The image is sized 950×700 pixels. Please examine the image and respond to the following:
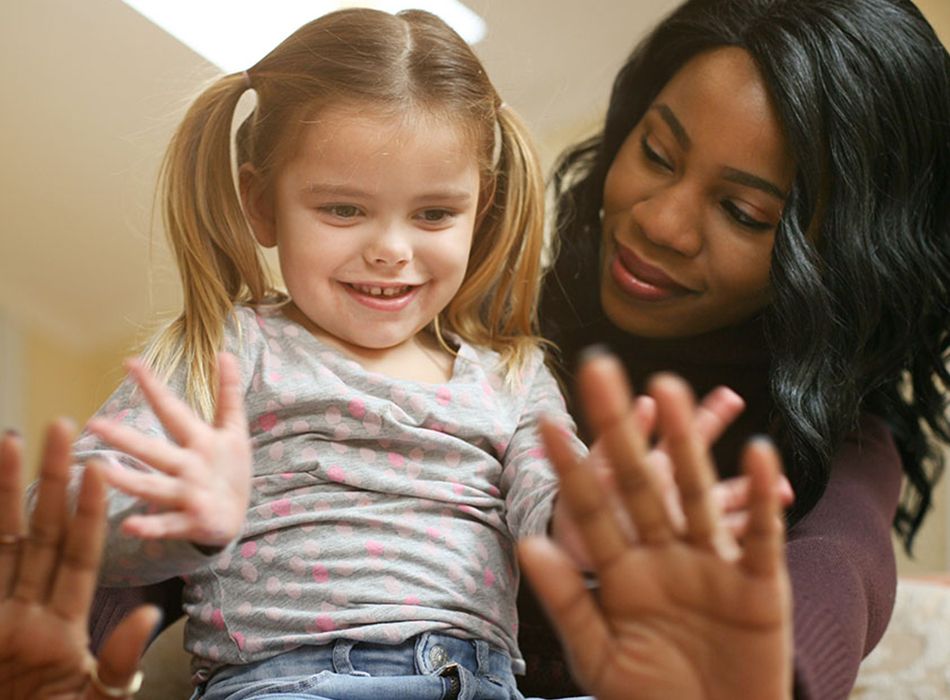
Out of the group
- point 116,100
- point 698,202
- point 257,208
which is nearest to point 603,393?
point 257,208

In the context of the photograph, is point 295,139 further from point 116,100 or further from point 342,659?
point 116,100

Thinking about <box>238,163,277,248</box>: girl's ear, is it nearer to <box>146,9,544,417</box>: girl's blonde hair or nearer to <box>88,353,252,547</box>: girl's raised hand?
<box>146,9,544,417</box>: girl's blonde hair

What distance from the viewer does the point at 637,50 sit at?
1542 millimetres

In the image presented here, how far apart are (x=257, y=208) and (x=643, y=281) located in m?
0.50

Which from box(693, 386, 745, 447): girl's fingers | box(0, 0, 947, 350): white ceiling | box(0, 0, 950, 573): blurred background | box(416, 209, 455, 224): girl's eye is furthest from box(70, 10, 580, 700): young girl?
box(0, 0, 947, 350): white ceiling

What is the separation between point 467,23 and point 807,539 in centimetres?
111

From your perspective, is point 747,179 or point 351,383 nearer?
point 351,383

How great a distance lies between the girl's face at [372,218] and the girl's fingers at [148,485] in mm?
355

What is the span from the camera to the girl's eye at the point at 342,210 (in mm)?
1064

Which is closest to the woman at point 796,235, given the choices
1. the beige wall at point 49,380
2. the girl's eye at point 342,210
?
the girl's eye at point 342,210

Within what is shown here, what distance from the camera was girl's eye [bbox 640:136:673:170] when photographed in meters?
1.36

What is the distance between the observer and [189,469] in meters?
0.76

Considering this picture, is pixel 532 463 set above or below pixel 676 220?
below

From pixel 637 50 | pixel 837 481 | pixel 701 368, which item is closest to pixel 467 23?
pixel 637 50
